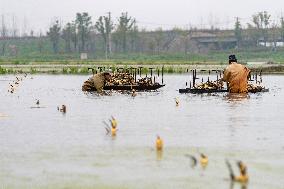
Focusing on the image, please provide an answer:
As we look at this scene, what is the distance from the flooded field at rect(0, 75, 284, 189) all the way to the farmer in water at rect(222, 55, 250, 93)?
4.08m

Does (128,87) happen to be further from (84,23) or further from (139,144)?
(84,23)

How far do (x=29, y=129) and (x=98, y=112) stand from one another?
712cm

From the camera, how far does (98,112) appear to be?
3219cm

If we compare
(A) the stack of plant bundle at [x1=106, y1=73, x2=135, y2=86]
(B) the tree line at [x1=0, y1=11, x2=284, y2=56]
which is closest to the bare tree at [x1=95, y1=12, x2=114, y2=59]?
(B) the tree line at [x1=0, y1=11, x2=284, y2=56]

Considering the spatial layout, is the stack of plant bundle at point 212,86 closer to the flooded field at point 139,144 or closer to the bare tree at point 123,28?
the flooded field at point 139,144

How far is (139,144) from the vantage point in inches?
840

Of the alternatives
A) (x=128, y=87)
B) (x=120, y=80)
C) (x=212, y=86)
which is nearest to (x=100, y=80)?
(x=120, y=80)

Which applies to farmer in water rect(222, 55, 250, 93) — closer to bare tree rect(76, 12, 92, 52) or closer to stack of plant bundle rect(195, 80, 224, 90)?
stack of plant bundle rect(195, 80, 224, 90)

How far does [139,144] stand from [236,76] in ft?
67.8

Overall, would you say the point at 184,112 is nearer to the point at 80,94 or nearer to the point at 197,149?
the point at 197,149

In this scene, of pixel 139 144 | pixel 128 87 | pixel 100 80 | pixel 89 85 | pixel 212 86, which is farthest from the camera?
pixel 89 85

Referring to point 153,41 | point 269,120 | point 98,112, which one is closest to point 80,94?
point 98,112

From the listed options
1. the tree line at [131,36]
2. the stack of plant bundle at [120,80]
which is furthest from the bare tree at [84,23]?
the stack of plant bundle at [120,80]

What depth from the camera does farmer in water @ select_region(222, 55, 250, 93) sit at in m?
40.8
